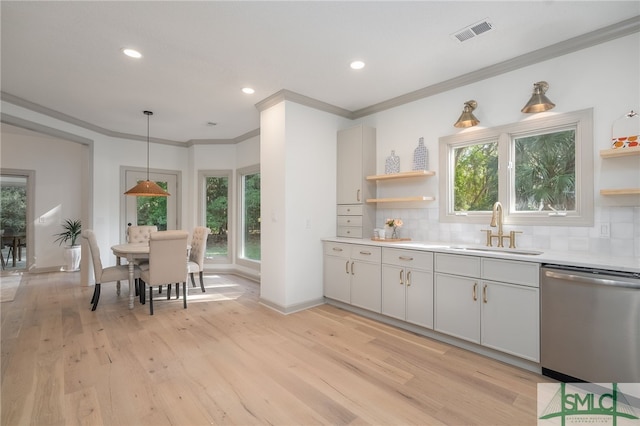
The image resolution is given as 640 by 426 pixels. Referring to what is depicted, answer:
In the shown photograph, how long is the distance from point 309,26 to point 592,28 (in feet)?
7.54

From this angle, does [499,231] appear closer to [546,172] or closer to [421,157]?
[546,172]

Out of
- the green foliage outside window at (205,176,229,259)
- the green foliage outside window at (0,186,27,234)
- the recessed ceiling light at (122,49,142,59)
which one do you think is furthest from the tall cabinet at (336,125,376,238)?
the green foliage outside window at (0,186,27,234)

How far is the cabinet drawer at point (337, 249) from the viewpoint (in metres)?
3.90

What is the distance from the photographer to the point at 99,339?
3020 mm

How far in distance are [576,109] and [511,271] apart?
1.55 metres

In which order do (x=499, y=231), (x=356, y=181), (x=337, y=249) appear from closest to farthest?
(x=499, y=231) < (x=337, y=249) < (x=356, y=181)


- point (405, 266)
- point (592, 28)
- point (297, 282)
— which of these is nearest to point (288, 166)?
point (297, 282)

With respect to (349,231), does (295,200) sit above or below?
above

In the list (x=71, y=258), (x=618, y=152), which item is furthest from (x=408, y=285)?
(x=71, y=258)

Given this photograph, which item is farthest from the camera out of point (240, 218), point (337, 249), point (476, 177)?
point (240, 218)

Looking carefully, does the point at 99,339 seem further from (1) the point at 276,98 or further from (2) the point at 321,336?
(1) the point at 276,98

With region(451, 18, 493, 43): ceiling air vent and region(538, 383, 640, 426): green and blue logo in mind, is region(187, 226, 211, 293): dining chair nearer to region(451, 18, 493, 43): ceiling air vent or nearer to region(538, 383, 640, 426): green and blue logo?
region(451, 18, 493, 43): ceiling air vent

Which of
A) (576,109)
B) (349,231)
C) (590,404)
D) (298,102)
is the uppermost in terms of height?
(298,102)

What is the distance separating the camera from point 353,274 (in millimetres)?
3809
